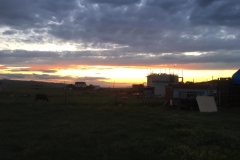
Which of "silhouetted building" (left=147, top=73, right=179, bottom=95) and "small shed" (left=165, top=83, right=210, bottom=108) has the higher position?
"silhouetted building" (left=147, top=73, right=179, bottom=95)

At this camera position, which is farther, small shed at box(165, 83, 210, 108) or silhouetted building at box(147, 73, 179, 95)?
silhouetted building at box(147, 73, 179, 95)

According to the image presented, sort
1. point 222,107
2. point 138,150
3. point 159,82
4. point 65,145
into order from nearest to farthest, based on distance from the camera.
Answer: point 138,150
point 65,145
point 222,107
point 159,82

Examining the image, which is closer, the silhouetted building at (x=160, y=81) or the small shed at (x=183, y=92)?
the small shed at (x=183, y=92)

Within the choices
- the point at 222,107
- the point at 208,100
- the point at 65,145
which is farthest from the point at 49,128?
the point at 222,107

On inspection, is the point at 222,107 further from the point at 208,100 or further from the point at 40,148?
the point at 40,148

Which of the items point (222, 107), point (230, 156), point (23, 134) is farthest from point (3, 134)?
point (222, 107)

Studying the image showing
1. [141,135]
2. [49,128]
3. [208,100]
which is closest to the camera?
[141,135]

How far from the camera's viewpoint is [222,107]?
2697 centimetres

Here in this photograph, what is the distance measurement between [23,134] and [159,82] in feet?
139

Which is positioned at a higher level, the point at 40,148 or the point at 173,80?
the point at 173,80

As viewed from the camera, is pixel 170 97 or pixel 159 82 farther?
pixel 159 82

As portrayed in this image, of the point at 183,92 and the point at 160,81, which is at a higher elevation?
the point at 160,81

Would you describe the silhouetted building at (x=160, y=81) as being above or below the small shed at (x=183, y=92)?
above

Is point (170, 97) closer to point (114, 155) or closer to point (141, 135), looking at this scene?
point (141, 135)
